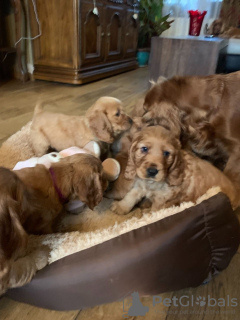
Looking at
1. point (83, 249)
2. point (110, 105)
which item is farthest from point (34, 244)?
point (110, 105)

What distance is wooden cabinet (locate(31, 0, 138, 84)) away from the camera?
3877 millimetres

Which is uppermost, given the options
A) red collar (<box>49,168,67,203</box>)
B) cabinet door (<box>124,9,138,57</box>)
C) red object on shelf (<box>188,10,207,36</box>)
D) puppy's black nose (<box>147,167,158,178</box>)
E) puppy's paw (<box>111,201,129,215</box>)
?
red object on shelf (<box>188,10,207,36</box>)

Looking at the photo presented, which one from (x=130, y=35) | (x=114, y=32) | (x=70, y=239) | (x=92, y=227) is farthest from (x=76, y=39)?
(x=70, y=239)

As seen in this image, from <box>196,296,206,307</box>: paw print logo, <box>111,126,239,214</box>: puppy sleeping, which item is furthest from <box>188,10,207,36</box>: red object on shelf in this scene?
<box>196,296,206,307</box>: paw print logo

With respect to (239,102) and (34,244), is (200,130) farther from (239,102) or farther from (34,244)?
(34,244)

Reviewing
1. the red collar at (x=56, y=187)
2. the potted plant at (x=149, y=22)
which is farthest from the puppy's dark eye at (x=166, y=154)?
the potted plant at (x=149, y=22)

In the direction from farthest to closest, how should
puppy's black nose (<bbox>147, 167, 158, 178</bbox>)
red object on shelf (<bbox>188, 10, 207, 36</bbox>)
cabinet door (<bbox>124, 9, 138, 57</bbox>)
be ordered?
cabinet door (<bbox>124, 9, 138, 57</bbox>)
red object on shelf (<bbox>188, 10, 207, 36</bbox>)
puppy's black nose (<bbox>147, 167, 158, 178</bbox>)

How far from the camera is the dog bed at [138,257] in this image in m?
1.09

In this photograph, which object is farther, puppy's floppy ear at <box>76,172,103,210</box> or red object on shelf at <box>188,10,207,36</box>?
red object on shelf at <box>188,10,207,36</box>

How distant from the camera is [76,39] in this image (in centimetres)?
394

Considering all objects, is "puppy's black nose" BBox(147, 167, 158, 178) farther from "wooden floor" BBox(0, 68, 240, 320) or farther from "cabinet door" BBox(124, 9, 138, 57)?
"cabinet door" BBox(124, 9, 138, 57)

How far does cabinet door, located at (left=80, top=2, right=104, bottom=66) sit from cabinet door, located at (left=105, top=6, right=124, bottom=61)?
23 cm

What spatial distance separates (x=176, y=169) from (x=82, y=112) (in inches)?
76.8

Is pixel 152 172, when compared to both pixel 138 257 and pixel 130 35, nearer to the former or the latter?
pixel 138 257
